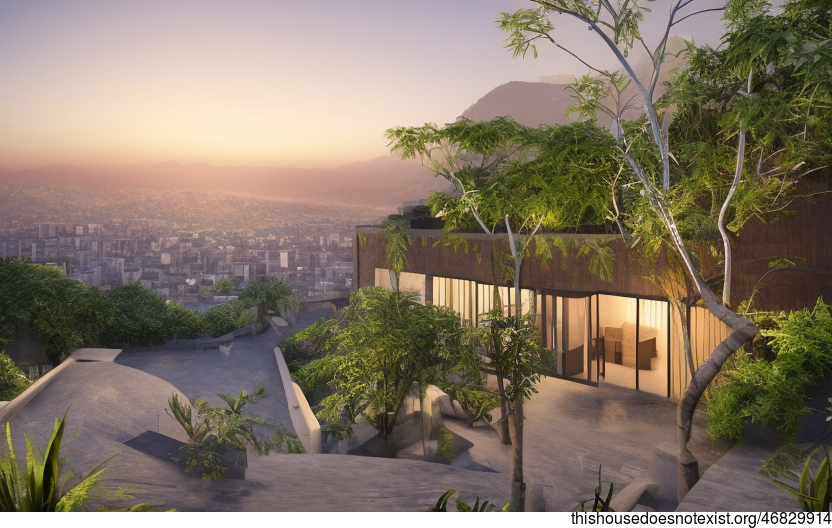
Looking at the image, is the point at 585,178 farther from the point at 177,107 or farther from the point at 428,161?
the point at 177,107

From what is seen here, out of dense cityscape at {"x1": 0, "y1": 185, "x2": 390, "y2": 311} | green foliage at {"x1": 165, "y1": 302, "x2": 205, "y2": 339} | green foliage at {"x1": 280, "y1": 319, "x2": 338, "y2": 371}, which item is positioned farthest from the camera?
green foliage at {"x1": 280, "y1": 319, "x2": 338, "y2": 371}

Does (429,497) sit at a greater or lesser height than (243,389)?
lesser

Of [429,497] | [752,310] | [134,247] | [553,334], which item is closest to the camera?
[429,497]

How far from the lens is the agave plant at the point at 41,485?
415 centimetres

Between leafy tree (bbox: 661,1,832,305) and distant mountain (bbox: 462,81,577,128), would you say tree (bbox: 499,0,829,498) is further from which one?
distant mountain (bbox: 462,81,577,128)

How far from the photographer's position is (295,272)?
6699mm

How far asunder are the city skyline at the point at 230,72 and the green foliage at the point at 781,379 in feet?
11.7

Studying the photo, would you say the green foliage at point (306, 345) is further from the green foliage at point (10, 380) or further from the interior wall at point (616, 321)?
the interior wall at point (616, 321)

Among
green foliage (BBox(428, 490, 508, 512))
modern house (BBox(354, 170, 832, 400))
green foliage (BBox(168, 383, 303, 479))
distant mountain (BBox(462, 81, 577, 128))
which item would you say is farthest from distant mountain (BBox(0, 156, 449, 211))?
green foliage (BBox(428, 490, 508, 512))

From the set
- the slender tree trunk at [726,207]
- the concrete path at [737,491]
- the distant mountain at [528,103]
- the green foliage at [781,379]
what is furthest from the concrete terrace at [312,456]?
the distant mountain at [528,103]

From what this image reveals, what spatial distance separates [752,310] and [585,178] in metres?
2.56

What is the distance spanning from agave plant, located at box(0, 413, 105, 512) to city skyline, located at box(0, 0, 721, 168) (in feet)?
12.2

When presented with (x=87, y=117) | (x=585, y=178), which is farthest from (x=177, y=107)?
(x=585, y=178)

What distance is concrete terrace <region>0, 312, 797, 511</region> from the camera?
15.2 ft
